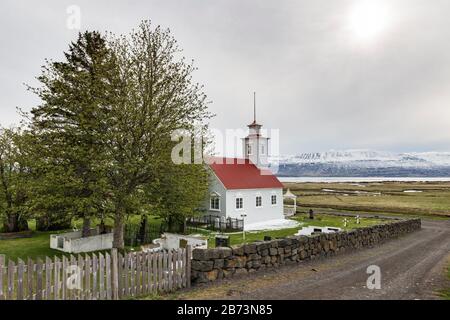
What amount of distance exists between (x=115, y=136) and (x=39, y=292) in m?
12.4

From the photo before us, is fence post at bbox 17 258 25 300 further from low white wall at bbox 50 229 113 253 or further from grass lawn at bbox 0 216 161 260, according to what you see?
low white wall at bbox 50 229 113 253

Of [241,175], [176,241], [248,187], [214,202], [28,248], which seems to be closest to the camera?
[176,241]

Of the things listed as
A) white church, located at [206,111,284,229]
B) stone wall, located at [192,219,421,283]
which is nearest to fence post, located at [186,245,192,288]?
stone wall, located at [192,219,421,283]

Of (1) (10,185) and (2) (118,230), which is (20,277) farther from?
(1) (10,185)

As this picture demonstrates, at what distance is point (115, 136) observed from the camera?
65.0 feet

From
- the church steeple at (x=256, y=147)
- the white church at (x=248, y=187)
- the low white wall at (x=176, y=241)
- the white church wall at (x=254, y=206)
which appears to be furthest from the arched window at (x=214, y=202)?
the low white wall at (x=176, y=241)

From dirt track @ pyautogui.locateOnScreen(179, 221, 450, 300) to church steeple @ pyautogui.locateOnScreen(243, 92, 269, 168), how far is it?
86.3ft

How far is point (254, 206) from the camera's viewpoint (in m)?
37.7

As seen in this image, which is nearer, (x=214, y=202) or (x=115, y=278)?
(x=115, y=278)

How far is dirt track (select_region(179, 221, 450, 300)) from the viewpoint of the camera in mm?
9844

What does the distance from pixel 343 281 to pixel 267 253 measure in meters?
2.89

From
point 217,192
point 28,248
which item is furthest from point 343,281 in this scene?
point 217,192

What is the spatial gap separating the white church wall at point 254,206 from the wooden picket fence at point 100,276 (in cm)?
2461

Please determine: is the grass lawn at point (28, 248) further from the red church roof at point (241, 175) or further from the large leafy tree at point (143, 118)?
the red church roof at point (241, 175)
